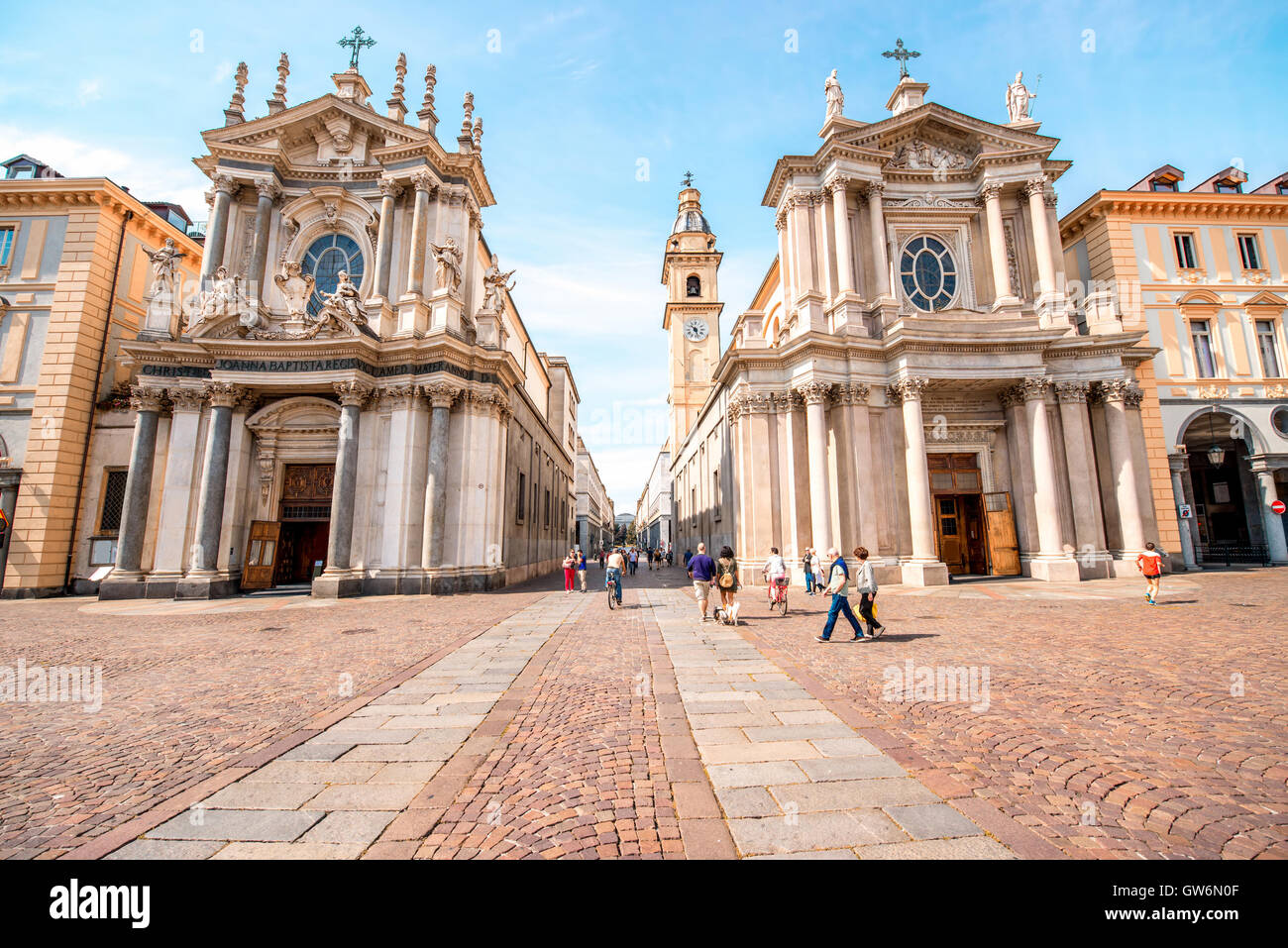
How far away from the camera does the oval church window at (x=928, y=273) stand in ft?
75.5

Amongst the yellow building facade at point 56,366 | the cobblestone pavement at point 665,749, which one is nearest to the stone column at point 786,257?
the cobblestone pavement at point 665,749

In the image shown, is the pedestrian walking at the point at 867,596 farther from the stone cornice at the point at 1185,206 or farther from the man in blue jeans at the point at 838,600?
the stone cornice at the point at 1185,206

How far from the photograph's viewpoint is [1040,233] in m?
22.0

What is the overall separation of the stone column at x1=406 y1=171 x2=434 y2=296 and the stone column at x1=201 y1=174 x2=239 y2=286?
7.52 metres

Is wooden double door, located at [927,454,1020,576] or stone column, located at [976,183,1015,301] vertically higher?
stone column, located at [976,183,1015,301]

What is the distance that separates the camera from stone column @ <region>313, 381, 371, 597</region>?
17578mm

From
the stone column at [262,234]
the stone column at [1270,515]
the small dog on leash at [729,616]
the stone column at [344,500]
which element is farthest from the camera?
the stone column at [1270,515]

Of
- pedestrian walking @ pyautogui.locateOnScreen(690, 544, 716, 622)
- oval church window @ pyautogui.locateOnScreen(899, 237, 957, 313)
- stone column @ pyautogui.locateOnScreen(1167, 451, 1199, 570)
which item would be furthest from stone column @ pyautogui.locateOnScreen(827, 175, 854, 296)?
stone column @ pyautogui.locateOnScreen(1167, 451, 1199, 570)

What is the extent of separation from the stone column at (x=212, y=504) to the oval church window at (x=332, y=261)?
6.01m

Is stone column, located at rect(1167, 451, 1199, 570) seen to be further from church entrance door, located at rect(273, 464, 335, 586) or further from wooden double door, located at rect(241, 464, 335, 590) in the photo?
church entrance door, located at rect(273, 464, 335, 586)

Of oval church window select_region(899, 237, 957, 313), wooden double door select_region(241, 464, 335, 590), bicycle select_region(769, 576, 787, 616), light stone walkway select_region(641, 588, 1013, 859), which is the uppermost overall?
oval church window select_region(899, 237, 957, 313)

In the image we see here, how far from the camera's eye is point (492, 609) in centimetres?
1467
